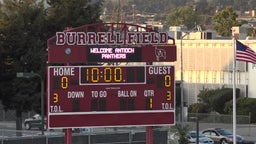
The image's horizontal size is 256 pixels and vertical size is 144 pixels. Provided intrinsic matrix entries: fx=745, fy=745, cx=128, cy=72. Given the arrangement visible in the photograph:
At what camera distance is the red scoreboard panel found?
25188mm

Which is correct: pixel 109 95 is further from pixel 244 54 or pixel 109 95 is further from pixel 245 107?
pixel 245 107

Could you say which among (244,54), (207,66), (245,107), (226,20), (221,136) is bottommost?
(221,136)

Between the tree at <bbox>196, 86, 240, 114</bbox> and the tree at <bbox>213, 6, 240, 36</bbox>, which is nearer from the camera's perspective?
the tree at <bbox>196, 86, 240, 114</bbox>

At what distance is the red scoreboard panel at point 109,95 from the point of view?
992 inches

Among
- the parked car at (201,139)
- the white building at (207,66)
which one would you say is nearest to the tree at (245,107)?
the white building at (207,66)

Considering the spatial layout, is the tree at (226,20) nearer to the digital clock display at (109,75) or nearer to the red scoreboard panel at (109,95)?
the red scoreboard panel at (109,95)

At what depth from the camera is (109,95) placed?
2566 centimetres

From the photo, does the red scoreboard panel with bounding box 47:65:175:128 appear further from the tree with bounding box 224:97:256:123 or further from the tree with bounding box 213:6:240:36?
A: the tree with bounding box 213:6:240:36

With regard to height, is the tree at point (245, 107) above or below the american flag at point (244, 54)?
below

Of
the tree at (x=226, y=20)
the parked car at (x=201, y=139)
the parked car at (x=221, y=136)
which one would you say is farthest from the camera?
the tree at (x=226, y=20)

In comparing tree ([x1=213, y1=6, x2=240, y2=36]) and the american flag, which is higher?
tree ([x1=213, y1=6, x2=240, y2=36])

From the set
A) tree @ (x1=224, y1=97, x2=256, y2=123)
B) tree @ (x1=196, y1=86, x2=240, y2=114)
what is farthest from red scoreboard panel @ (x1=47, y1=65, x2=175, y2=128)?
tree @ (x1=196, y1=86, x2=240, y2=114)

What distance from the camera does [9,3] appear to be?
Result: 44.8 meters

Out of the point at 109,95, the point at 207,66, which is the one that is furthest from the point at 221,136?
the point at 207,66
